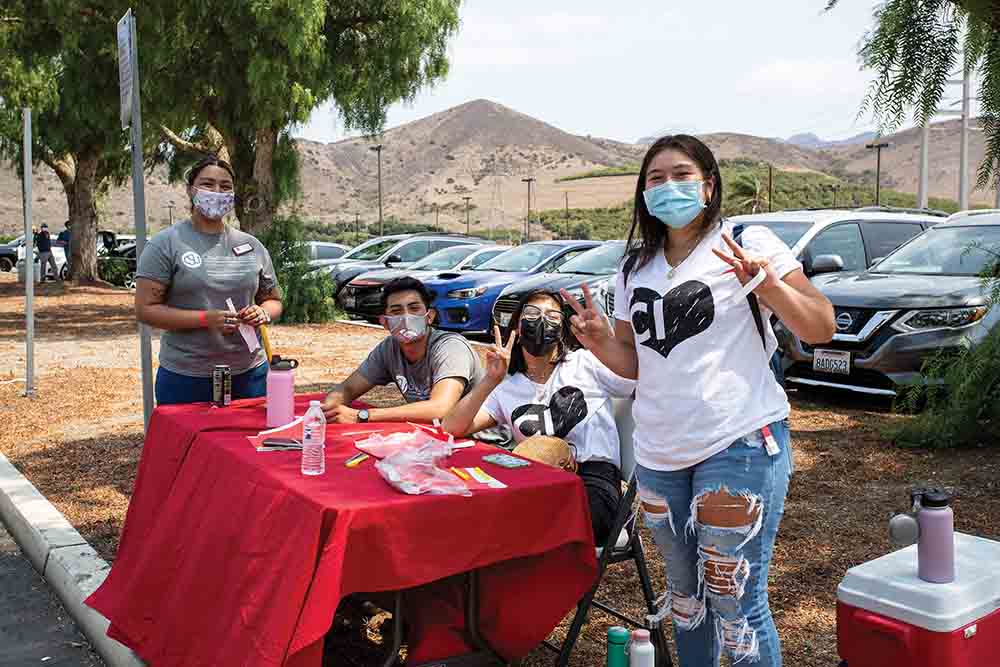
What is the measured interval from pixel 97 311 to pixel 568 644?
1929cm

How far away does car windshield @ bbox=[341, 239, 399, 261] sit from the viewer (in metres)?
21.9

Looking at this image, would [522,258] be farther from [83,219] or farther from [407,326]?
[83,219]

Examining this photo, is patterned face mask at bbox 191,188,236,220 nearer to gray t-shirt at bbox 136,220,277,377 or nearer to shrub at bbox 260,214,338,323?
gray t-shirt at bbox 136,220,277,377

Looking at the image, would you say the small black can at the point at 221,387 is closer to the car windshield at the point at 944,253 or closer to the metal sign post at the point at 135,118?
the metal sign post at the point at 135,118

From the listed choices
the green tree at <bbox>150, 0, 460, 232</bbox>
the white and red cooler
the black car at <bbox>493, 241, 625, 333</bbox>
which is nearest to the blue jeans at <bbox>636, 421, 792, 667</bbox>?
the white and red cooler

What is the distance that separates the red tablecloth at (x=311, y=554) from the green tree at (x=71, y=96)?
14256 millimetres

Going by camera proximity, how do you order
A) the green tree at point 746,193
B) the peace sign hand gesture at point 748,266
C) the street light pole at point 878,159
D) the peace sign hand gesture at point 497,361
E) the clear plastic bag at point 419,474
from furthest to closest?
the green tree at point 746,193 → the street light pole at point 878,159 → the peace sign hand gesture at point 497,361 → the clear plastic bag at point 419,474 → the peace sign hand gesture at point 748,266

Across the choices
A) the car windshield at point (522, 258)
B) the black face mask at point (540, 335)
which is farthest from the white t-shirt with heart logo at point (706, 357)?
the car windshield at point (522, 258)

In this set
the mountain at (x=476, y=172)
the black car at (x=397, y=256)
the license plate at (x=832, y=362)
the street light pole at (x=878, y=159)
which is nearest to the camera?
the street light pole at (x=878, y=159)

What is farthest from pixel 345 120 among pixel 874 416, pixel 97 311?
pixel 874 416

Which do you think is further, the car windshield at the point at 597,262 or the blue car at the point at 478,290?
the blue car at the point at 478,290

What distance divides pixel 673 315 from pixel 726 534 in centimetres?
65

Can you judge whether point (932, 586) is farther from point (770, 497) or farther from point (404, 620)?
point (404, 620)

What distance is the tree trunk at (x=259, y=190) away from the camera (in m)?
18.4
